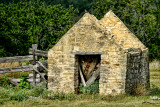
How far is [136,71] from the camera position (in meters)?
13.8

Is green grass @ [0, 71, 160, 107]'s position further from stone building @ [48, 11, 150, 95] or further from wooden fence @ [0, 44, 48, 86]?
wooden fence @ [0, 44, 48, 86]

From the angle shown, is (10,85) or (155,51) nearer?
(10,85)

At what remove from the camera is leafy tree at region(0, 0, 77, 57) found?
1137 inches

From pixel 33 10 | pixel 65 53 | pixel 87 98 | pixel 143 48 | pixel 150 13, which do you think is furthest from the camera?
pixel 150 13

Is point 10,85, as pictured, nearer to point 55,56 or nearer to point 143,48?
point 55,56

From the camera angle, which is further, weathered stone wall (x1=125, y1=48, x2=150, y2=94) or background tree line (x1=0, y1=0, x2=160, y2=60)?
background tree line (x1=0, y1=0, x2=160, y2=60)

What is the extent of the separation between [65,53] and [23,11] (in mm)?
19331

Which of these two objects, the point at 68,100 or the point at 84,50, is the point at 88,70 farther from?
the point at 68,100

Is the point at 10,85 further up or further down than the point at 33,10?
further down

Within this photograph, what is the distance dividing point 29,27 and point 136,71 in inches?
740

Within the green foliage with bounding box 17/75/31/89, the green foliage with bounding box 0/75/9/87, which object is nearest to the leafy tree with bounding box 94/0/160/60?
the green foliage with bounding box 17/75/31/89

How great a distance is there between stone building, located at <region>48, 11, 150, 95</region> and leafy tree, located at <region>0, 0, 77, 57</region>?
50.9 feet

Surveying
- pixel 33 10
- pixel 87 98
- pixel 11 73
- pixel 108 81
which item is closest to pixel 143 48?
pixel 108 81

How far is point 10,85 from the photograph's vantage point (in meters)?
15.2
